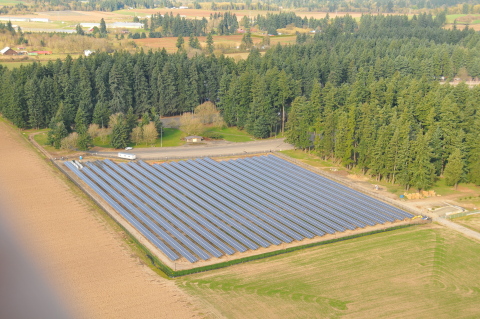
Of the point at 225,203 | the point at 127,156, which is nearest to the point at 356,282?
the point at 225,203

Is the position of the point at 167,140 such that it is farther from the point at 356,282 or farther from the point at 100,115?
the point at 356,282

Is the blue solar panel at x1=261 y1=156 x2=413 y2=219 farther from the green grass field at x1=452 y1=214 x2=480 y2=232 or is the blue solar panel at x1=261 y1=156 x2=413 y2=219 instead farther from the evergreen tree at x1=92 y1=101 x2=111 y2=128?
the evergreen tree at x1=92 y1=101 x2=111 y2=128

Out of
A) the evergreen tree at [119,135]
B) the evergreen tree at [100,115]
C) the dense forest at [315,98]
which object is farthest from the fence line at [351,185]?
the evergreen tree at [100,115]

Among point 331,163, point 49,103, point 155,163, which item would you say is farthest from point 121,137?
point 331,163

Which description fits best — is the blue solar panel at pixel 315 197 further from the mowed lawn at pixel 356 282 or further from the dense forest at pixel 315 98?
the dense forest at pixel 315 98

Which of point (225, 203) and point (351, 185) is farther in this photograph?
point (351, 185)

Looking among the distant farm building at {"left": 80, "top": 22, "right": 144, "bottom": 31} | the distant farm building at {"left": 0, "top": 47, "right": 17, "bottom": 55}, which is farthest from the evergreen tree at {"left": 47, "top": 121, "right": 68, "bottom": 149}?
the distant farm building at {"left": 80, "top": 22, "right": 144, "bottom": 31}
